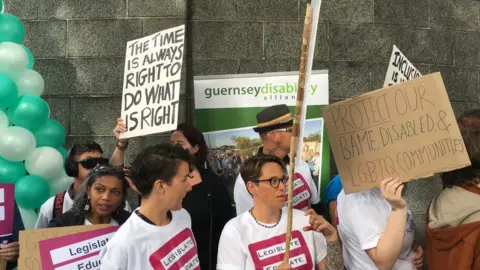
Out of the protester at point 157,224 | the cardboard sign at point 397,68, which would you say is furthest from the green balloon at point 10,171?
the cardboard sign at point 397,68

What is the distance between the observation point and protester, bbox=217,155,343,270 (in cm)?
307

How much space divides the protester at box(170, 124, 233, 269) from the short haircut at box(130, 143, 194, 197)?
0.99 metres

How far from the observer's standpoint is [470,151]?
2973mm

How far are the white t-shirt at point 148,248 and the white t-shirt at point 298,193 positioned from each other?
1138 mm

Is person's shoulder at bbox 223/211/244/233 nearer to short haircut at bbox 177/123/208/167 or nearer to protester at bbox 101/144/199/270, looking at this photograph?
protester at bbox 101/144/199/270

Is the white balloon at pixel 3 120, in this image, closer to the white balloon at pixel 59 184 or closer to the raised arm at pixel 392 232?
the white balloon at pixel 59 184

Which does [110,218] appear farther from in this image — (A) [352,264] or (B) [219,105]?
(B) [219,105]

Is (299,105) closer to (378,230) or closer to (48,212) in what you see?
(378,230)

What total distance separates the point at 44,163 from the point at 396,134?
8.98ft

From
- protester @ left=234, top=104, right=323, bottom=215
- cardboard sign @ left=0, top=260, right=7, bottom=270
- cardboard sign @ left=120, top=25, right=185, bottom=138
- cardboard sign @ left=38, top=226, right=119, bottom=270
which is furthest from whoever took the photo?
protester @ left=234, top=104, right=323, bottom=215

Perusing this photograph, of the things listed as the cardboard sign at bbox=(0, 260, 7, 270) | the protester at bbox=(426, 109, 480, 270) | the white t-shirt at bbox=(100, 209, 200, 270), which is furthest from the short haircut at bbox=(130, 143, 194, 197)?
the protester at bbox=(426, 109, 480, 270)

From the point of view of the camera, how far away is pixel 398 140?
3.04 meters

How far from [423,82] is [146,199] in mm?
1486

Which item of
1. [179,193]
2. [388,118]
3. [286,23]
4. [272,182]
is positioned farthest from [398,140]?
[286,23]
